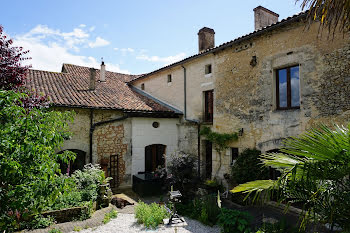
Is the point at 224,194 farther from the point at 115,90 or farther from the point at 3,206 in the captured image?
the point at 115,90

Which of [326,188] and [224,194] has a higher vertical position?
[326,188]

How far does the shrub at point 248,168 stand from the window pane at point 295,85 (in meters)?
2.19

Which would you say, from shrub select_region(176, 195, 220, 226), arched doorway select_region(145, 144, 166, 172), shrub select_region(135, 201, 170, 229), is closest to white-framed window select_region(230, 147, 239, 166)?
shrub select_region(176, 195, 220, 226)

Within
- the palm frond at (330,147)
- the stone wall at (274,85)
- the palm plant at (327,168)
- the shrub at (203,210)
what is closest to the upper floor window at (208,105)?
the stone wall at (274,85)

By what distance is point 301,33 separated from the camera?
24.1 ft

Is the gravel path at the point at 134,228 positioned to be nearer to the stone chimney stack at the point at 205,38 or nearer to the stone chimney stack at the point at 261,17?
the stone chimney stack at the point at 261,17

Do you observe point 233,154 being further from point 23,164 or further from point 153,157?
point 23,164

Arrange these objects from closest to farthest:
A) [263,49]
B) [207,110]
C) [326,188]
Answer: [326,188] → [263,49] → [207,110]

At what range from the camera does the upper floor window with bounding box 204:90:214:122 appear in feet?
35.9

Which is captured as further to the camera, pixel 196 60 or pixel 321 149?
pixel 196 60

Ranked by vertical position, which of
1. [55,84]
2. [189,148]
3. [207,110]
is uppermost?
[55,84]

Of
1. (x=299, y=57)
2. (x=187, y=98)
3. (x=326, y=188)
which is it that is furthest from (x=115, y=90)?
(x=326, y=188)

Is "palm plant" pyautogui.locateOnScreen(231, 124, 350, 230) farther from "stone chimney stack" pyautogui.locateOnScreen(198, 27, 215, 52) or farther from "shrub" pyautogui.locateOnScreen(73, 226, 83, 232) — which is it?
"stone chimney stack" pyautogui.locateOnScreen(198, 27, 215, 52)

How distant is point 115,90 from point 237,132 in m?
8.10
